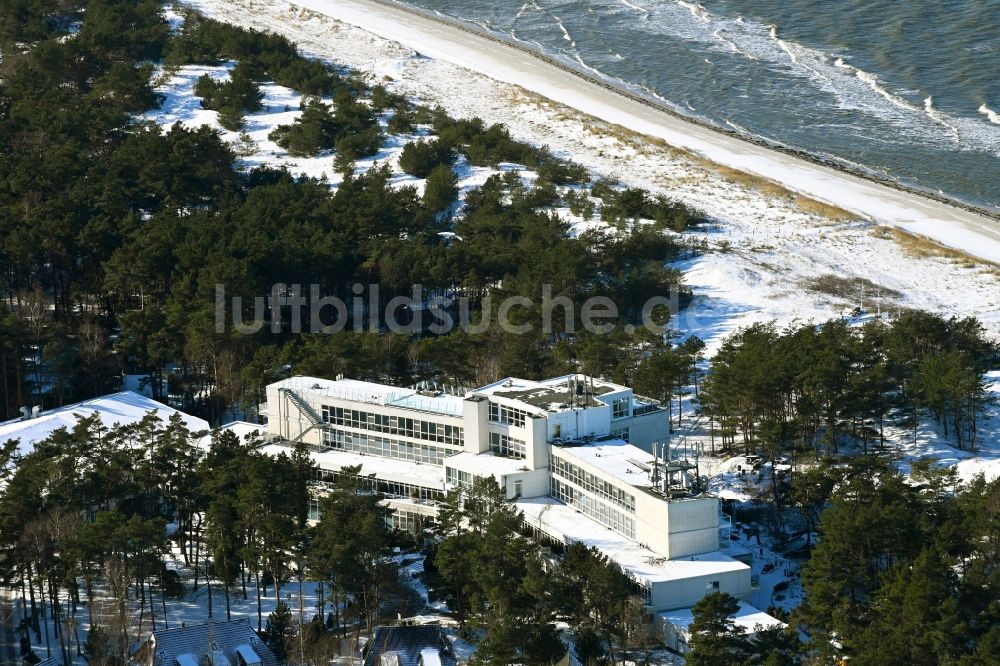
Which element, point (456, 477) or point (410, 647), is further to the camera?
point (456, 477)

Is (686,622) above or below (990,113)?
below

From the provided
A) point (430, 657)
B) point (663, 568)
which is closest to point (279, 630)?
point (430, 657)

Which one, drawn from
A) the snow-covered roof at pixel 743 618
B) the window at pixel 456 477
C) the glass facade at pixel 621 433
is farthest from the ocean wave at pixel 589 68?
the snow-covered roof at pixel 743 618

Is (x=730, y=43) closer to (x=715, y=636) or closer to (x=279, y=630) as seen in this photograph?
(x=279, y=630)

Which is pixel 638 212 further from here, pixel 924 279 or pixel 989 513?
pixel 989 513

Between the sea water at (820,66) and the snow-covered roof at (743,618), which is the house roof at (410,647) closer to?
the snow-covered roof at (743,618)

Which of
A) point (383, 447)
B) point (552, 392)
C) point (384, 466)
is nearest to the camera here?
point (552, 392)

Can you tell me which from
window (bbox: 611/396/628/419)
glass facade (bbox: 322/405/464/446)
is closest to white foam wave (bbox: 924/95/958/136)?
window (bbox: 611/396/628/419)
